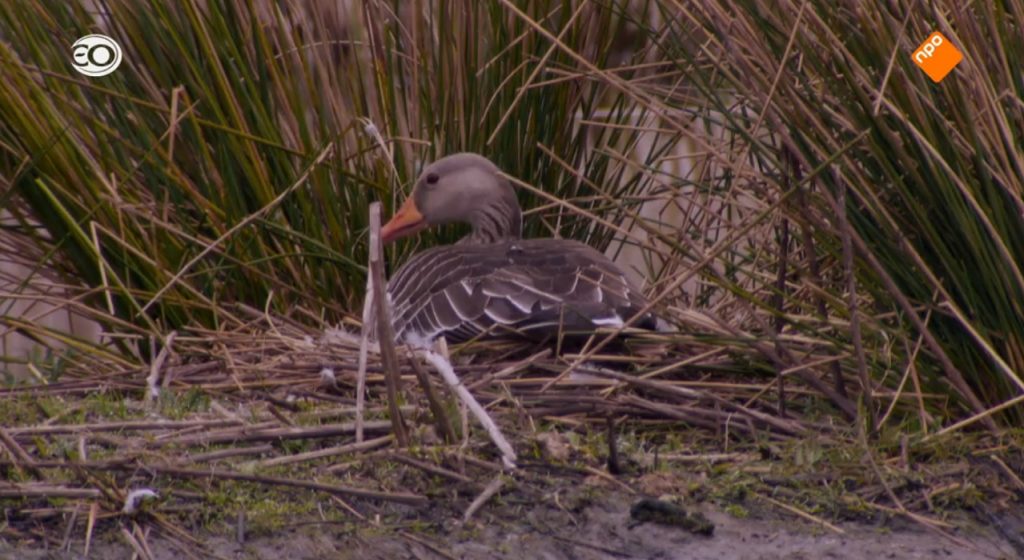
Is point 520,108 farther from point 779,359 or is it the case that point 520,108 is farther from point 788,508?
point 788,508

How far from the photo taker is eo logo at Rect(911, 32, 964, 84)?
11.3 feet

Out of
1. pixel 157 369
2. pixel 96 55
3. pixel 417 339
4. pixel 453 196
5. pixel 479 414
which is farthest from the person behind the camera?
pixel 453 196

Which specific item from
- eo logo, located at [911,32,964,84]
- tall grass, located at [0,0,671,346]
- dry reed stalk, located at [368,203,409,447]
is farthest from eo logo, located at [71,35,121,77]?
eo logo, located at [911,32,964,84]

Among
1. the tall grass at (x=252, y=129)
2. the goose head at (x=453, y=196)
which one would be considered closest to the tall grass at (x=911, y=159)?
the tall grass at (x=252, y=129)

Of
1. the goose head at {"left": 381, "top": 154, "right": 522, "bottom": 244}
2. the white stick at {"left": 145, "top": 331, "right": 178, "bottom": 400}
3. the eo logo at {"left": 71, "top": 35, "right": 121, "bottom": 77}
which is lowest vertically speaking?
the white stick at {"left": 145, "top": 331, "right": 178, "bottom": 400}

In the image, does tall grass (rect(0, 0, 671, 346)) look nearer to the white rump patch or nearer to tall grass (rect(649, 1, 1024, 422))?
the white rump patch

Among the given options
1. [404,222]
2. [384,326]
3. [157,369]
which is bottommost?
[157,369]

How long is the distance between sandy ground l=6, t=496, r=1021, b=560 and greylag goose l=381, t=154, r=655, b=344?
1.03 meters

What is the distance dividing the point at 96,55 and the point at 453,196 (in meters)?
1.15

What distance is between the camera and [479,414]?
330cm

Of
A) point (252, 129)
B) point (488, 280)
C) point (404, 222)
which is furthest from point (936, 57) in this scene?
point (252, 129)

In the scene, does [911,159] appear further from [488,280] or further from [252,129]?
[252,129]

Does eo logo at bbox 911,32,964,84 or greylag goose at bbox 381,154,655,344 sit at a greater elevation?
eo logo at bbox 911,32,964,84

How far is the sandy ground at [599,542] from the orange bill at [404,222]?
6.63 feet
